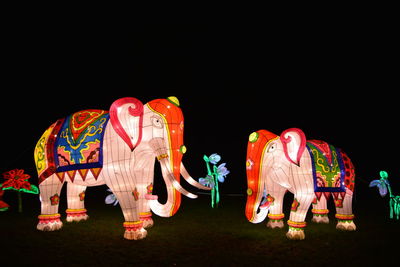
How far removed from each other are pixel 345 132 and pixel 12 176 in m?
9.51

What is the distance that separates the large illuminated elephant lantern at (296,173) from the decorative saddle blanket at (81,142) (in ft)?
7.41

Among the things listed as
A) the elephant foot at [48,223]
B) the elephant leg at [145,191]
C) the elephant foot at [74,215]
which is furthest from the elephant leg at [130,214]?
the elephant foot at [74,215]

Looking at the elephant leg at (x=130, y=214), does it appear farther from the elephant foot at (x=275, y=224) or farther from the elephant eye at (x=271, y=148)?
the elephant foot at (x=275, y=224)

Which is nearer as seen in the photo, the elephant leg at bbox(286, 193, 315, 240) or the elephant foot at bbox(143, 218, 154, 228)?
the elephant leg at bbox(286, 193, 315, 240)

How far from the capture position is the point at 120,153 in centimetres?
562

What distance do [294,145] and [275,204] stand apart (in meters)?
1.30

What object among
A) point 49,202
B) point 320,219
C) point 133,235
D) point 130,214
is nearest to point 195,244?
point 133,235

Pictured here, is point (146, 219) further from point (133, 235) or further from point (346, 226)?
point (346, 226)

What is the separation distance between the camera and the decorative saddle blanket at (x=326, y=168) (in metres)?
6.06

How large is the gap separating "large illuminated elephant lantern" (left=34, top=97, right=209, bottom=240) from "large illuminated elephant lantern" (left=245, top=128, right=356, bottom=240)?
104 centimetres

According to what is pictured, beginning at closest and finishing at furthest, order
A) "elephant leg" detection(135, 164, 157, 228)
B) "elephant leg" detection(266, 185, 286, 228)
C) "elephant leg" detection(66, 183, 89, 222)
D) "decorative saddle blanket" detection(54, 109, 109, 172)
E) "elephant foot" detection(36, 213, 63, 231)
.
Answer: "decorative saddle blanket" detection(54, 109, 109, 172) → "elephant foot" detection(36, 213, 63, 231) → "elephant leg" detection(135, 164, 157, 228) → "elephant leg" detection(266, 185, 286, 228) → "elephant leg" detection(66, 183, 89, 222)

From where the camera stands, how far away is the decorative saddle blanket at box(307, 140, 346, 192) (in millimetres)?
6062

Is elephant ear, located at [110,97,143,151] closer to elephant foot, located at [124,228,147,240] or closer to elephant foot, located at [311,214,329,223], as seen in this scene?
elephant foot, located at [124,228,147,240]

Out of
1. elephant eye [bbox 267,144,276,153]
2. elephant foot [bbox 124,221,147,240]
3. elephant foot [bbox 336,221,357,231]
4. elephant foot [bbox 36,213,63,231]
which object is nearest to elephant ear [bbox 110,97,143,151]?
elephant foot [bbox 124,221,147,240]
